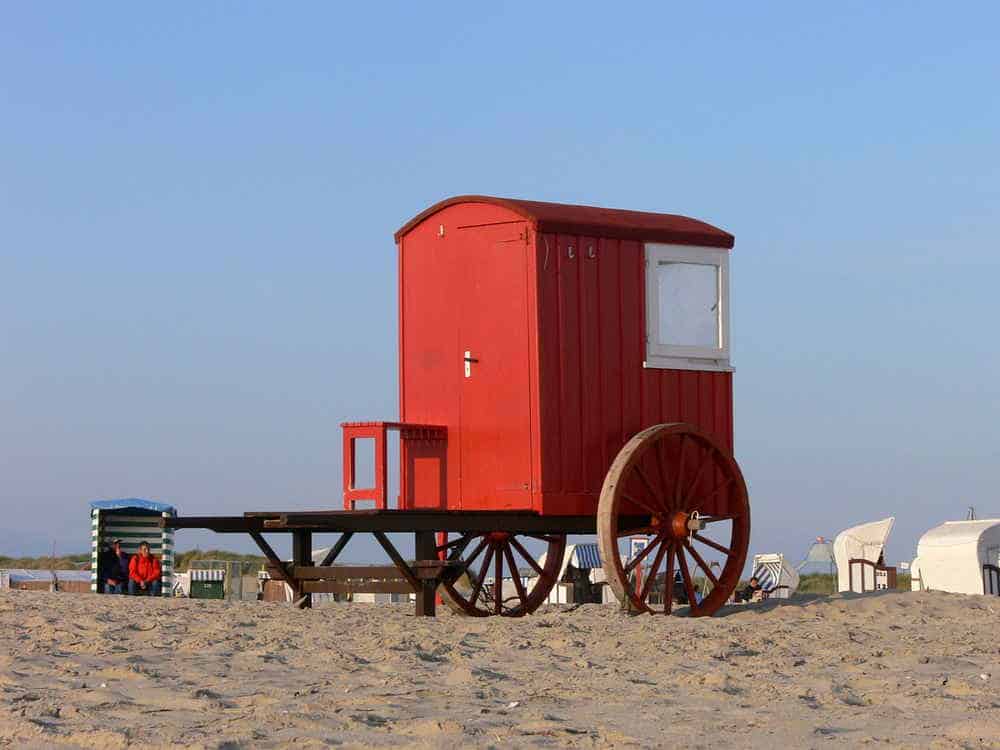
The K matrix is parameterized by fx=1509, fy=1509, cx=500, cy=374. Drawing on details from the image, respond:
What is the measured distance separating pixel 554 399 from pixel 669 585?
194 cm

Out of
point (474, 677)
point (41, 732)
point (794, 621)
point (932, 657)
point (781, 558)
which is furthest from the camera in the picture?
point (781, 558)

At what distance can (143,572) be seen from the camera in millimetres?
21812

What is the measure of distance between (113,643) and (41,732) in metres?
2.87

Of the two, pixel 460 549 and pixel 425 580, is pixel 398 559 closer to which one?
pixel 425 580

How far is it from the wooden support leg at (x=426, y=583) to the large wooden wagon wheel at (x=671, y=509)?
1393mm

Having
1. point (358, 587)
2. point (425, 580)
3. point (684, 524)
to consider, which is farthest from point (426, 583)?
point (684, 524)

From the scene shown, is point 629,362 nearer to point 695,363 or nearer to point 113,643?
point 695,363

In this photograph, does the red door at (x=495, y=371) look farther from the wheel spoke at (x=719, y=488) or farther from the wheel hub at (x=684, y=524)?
the wheel spoke at (x=719, y=488)

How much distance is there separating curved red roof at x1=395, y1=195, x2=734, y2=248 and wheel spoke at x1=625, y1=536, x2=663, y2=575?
8.79 feet

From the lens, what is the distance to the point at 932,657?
1007 cm

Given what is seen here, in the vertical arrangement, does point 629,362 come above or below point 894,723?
above

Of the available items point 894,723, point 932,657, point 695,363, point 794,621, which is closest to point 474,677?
point 894,723

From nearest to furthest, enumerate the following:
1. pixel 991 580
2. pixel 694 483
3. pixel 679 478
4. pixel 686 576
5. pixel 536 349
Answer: pixel 536 349 < pixel 686 576 < pixel 679 478 < pixel 694 483 < pixel 991 580

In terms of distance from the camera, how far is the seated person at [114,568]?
22281 millimetres
